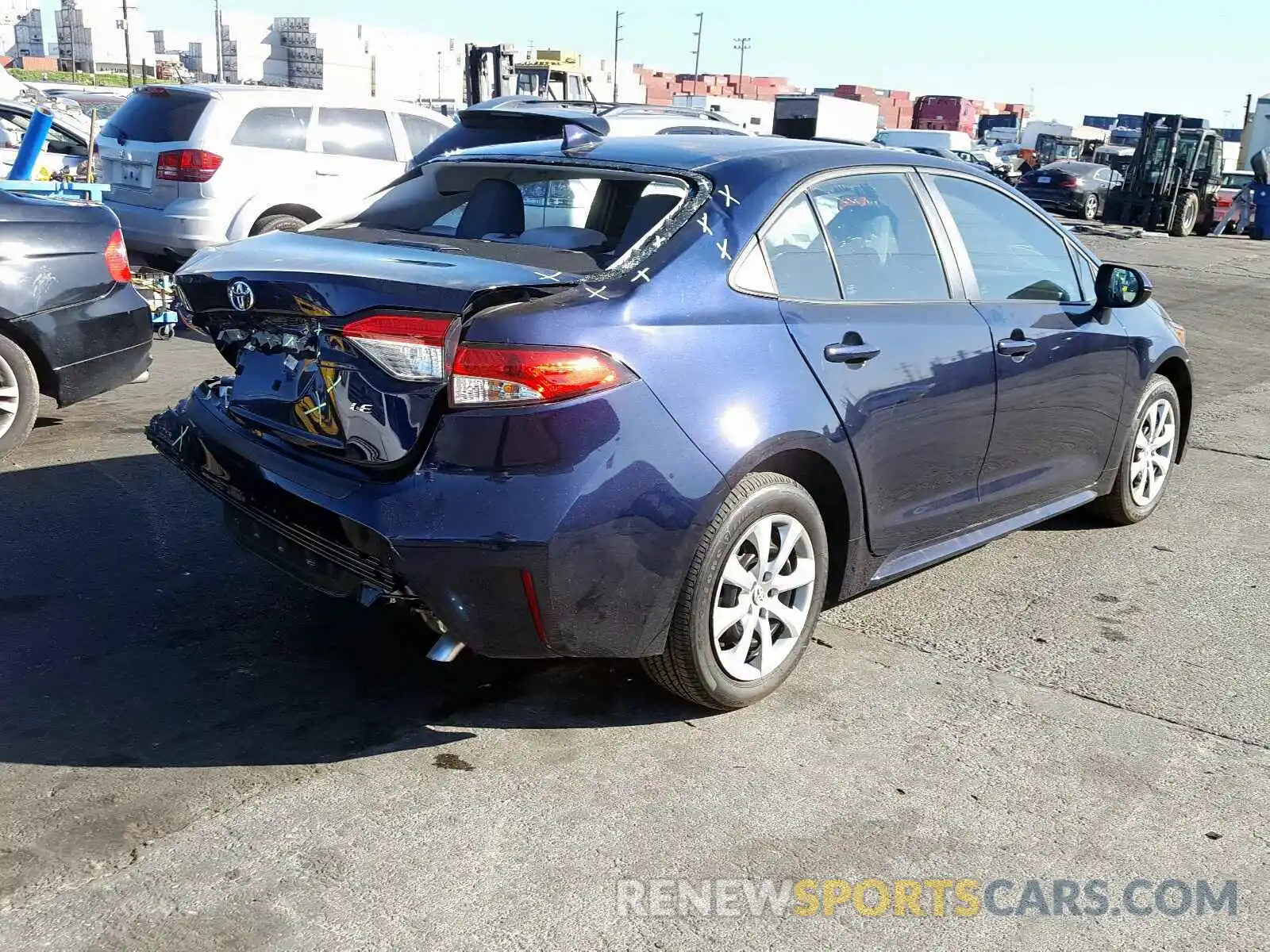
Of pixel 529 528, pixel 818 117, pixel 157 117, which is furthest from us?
pixel 818 117

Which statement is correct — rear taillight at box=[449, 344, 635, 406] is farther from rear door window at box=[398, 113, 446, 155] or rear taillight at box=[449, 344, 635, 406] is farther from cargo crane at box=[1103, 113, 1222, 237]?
cargo crane at box=[1103, 113, 1222, 237]

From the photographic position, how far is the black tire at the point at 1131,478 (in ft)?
17.6

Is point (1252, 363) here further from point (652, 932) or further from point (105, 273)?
point (652, 932)

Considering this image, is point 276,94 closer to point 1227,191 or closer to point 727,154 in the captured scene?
point 727,154

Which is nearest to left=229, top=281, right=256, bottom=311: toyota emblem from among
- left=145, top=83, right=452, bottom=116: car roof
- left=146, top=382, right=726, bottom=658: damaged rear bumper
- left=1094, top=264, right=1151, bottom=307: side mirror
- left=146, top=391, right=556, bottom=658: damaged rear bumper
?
left=146, top=391, right=556, bottom=658: damaged rear bumper

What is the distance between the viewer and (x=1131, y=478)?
216 inches

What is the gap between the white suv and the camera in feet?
32.4

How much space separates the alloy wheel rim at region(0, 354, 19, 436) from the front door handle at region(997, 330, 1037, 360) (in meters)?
4.27

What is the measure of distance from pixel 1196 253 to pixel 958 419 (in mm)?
20830

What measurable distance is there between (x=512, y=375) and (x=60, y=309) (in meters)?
3.59

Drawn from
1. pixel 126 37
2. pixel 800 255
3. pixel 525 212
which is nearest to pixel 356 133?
pixel 525 212

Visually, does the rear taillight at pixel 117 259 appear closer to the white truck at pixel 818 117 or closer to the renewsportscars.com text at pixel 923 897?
the renewsportscars.com text at pixel 923 897

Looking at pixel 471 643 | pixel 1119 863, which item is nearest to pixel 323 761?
pixel 471 643

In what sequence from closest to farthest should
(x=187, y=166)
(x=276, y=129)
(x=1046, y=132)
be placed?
(x=187, y=166), (x=276, y=129), (x=1046, y=132)
